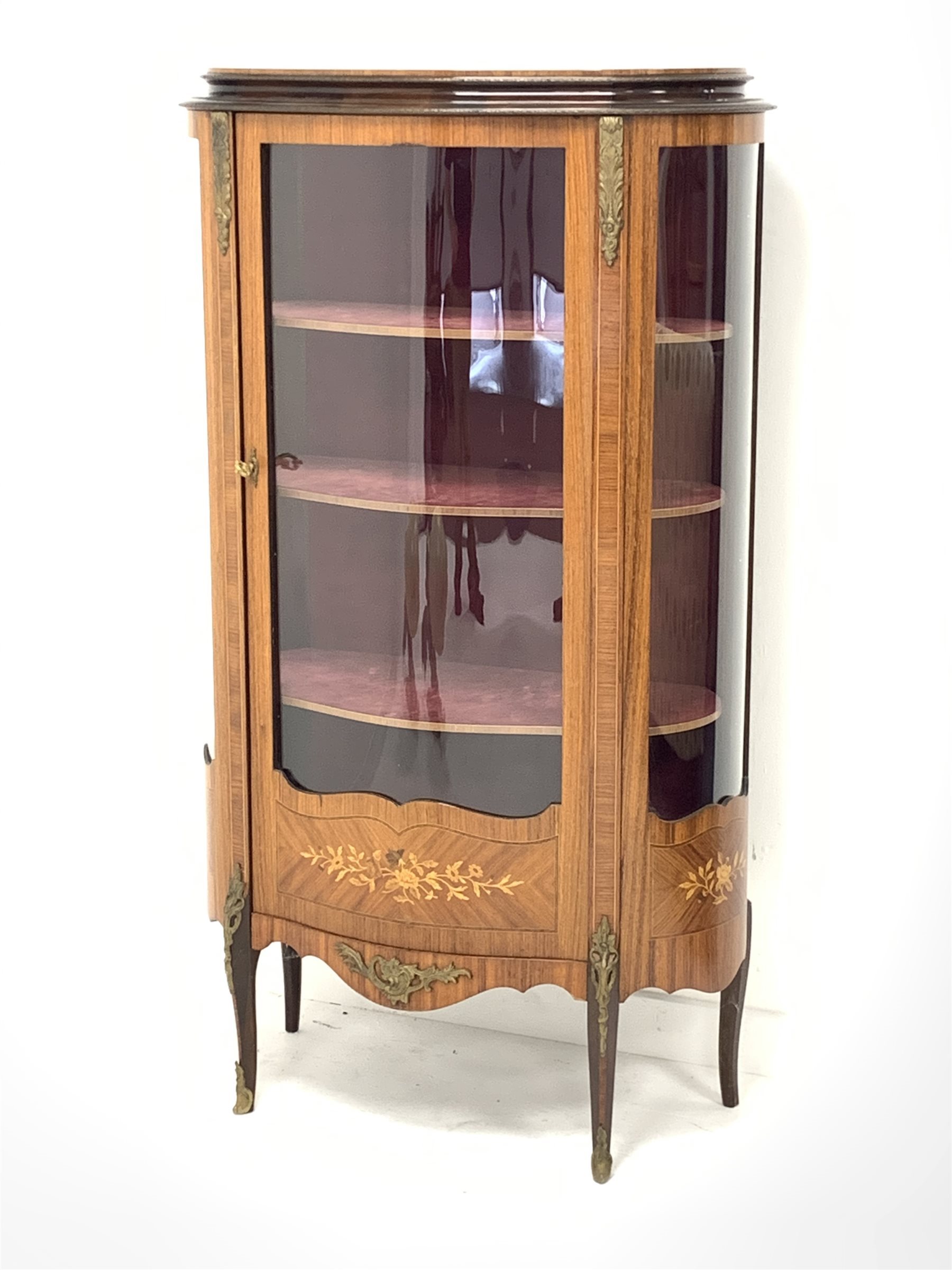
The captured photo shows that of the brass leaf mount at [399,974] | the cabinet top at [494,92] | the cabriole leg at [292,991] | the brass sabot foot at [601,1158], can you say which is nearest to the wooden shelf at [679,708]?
the brass leaf mount at [399,974]

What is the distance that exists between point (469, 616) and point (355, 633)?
19 cm

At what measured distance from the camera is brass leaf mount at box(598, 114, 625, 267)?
254cm

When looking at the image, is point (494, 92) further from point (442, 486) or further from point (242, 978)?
point (242, 978)

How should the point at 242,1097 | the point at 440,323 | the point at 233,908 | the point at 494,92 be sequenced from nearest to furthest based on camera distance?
the point at 494,92 < the point at 440,323 < the point at 233,908 < the point at 242,1097

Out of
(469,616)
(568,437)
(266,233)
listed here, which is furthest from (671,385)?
(266,233)

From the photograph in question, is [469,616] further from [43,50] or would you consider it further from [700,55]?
[43,50]

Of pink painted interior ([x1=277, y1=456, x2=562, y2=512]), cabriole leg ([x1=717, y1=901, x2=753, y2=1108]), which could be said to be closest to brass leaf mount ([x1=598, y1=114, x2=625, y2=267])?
pink painted interior ([x1=277, y1=456, x2=562, y2=512])

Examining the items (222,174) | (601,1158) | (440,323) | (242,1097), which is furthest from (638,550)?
(242,1097)

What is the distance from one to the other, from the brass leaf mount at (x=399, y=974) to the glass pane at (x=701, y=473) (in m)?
0.42

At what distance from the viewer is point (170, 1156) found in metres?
2.98

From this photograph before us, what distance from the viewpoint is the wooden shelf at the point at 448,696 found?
110 inches

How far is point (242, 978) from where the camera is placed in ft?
9.88

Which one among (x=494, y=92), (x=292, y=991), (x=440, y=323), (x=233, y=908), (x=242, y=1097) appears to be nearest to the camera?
(x=494, y=92)

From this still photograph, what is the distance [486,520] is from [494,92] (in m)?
0.61
